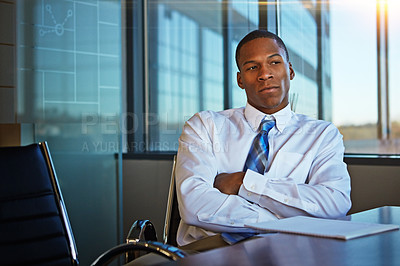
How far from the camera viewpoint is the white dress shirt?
1747 millimetres

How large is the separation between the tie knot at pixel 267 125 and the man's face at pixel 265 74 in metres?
0.07

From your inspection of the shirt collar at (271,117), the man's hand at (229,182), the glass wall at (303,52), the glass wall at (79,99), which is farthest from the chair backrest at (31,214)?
the glass wall at (303,52)

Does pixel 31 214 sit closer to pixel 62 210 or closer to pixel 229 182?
pixel 62 210

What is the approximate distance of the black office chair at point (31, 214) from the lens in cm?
151

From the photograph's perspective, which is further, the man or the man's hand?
the man's hand

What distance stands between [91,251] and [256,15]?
78.9 inches

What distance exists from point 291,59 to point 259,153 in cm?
121

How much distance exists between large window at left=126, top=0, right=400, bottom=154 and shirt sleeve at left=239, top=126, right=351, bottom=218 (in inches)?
39.0

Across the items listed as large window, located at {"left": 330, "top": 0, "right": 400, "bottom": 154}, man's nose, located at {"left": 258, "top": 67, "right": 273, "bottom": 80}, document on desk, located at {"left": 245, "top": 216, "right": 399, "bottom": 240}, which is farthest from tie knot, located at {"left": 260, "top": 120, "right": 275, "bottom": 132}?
large window, located at {"left": 330, "top": 0, "right": 400, "bottom": 154}

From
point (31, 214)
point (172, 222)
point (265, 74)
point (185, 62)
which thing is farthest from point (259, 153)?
point (185, 62)

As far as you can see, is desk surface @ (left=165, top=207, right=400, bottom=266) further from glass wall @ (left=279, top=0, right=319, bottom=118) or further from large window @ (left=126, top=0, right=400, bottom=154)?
glass wall @ (left=279, top=0, right=319, bottom=118)

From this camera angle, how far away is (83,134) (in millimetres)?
3373

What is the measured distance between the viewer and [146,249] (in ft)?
3.54

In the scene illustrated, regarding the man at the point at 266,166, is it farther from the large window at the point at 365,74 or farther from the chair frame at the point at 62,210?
the large window at the point at 365,74
